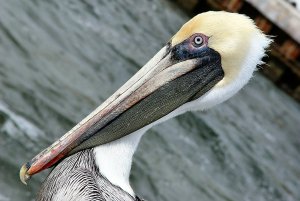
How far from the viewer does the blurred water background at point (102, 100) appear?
22.2 feet

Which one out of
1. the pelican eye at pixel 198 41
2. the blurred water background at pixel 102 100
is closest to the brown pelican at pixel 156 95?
the pelican eye at pixel 198 41

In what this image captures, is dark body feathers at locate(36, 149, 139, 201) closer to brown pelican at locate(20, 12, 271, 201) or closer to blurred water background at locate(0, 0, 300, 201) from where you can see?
brown pelican at locate(20, 12, 271, 201)

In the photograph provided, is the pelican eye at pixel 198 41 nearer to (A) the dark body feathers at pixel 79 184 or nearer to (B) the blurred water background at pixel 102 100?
(A) the dark body feathers at pixel 79 184

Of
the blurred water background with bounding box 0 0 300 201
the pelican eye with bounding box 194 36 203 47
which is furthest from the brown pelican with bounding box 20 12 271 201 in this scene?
the blurred water background with bounding box 0 0 300 201

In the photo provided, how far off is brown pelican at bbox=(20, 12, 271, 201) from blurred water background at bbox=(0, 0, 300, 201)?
88.2 inches

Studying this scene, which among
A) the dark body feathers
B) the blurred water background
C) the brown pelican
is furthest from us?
the blurred water background

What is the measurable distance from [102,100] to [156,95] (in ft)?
15.6

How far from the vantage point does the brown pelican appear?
3.38 m

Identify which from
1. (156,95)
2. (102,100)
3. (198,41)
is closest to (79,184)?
(156,95)

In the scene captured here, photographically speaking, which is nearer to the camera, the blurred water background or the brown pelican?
the brown pelican

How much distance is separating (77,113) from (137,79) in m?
4.05

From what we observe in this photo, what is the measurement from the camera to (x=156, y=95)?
139 inches

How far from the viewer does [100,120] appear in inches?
138

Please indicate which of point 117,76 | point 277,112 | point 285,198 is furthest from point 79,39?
point 277,112
